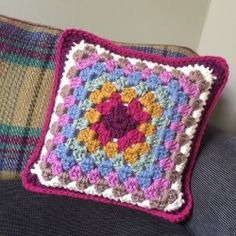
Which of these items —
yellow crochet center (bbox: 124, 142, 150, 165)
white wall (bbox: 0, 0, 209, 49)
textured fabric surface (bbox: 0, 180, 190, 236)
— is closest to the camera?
textured fabric surface (bbox: 0, 180, 190, 236)

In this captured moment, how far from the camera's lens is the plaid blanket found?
3.20ft

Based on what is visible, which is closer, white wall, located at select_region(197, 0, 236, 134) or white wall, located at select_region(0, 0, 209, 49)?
white wall, located at select_region(0, 0, 209, 49)

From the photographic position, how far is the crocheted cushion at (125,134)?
0.89 meters

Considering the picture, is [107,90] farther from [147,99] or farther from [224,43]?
[224,43]

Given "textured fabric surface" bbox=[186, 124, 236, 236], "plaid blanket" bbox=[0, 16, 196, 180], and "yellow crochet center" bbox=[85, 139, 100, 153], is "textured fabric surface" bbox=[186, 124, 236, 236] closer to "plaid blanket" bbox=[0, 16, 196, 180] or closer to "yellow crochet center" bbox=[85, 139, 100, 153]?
"yellow crochet center" bbox=[85, 139, 100, 153]

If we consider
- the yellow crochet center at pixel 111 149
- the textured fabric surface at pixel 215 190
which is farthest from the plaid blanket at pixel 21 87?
the textured fabric surface at pixel 215 190

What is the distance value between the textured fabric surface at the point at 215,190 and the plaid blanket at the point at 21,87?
419mm

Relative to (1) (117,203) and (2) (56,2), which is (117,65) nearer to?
(1) (117,203)

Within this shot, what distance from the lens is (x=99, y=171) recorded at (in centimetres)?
90

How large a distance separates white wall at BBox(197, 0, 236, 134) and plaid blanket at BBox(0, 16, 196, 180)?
0.66m

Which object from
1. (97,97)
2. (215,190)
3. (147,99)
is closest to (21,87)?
(97,97)

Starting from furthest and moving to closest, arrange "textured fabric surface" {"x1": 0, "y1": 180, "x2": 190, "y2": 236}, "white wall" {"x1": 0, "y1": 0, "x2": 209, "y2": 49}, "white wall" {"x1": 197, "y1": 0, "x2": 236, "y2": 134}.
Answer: "white wall" {"x1": 197, "y1": 0, "x2": 236, "y2": 134} < "white wall" {"x1": 0, "y1": 0, "x2": 209, "y2": 49} < "textured fabric surface" {"x1": 0, "y1": 180, "x2": 190, "y2": 236}

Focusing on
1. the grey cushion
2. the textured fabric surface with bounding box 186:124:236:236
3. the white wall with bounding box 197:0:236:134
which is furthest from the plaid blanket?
the white wall with bounding box 197:0:236:134

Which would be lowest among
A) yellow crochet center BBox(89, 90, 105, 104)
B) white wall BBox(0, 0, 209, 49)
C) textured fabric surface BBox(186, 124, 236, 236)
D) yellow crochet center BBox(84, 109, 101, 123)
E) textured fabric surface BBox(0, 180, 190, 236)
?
textured fabric surface BBox(0, 180, 190, 236)
